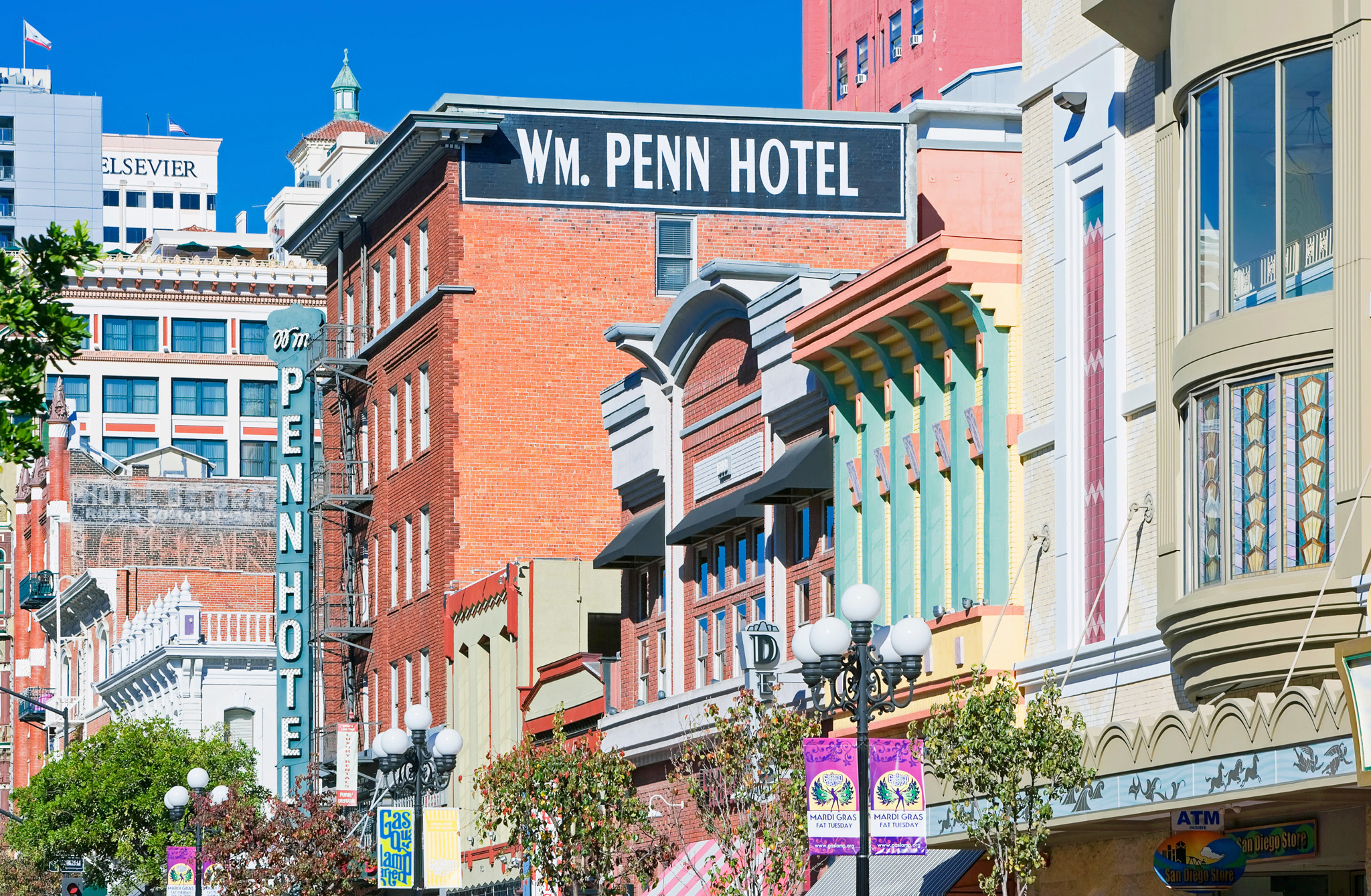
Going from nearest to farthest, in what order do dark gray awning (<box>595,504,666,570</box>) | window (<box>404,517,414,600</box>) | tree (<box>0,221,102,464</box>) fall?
1. tree (<box>0,221,102,464</box>)
2. dark gray awning (<box>595,504,666,570</box>)
3. window (<box>404,517,414,600</box>)

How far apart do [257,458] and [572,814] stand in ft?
366

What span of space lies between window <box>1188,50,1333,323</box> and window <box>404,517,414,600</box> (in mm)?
39582

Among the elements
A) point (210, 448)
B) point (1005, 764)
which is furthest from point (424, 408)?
point (210, 448)

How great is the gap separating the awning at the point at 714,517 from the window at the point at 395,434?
70.5 ft

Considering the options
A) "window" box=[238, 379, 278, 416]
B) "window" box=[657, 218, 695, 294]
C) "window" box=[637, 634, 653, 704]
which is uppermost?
"window" box=[238, 379, 278, 416]

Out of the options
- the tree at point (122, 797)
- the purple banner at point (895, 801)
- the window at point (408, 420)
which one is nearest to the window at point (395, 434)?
the window at point (408, 420)

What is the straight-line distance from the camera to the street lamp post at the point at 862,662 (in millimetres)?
23984

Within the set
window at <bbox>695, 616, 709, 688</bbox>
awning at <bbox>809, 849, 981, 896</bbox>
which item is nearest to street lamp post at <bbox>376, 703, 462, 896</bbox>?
awning at <bbox>809, 849, 981, 896</bbox>

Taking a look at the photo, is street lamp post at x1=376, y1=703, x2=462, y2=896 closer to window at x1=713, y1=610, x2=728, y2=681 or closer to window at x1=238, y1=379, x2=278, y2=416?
window at x1=713, y1=610, x2=728, y2=681

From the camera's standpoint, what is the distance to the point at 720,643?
43.3 m

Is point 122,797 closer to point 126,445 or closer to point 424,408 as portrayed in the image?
point 424,408

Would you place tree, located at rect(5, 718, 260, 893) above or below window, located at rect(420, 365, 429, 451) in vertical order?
below

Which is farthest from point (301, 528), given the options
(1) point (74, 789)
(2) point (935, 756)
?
(2) point (935, 756)

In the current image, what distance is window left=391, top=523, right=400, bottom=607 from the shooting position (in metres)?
65.1
